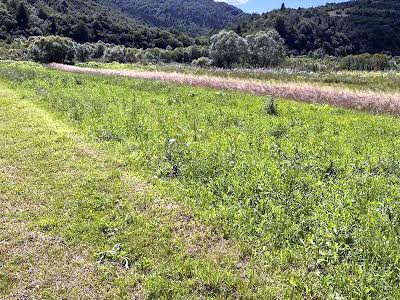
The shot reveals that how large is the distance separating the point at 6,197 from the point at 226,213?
152 inches

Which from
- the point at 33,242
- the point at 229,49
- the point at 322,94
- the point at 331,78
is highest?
the point at 229,49

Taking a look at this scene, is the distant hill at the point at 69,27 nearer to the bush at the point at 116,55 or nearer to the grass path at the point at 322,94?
the bush at the point at 116,55

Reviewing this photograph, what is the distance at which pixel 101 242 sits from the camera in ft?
17.1

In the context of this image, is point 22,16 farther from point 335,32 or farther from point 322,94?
point 322,94

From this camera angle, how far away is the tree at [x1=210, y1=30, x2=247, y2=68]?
5884 centimetres

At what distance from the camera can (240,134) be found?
10195 millimetres

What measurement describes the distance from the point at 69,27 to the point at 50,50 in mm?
90427

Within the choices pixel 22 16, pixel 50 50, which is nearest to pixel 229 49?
pixel 50 50

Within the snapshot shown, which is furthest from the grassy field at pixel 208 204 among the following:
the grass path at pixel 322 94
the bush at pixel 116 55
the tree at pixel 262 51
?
the bush at pixel 116 55

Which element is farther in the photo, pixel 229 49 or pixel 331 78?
pixel 229 49

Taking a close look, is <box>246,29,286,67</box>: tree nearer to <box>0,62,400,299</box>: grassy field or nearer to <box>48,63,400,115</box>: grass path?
<box>48,63,400,115</box>: grass path

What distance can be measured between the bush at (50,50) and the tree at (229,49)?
2467 cm

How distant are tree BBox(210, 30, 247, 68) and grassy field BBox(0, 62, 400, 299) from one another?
49326 mm

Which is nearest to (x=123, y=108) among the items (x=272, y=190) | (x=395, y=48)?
(x=272, y=190)
